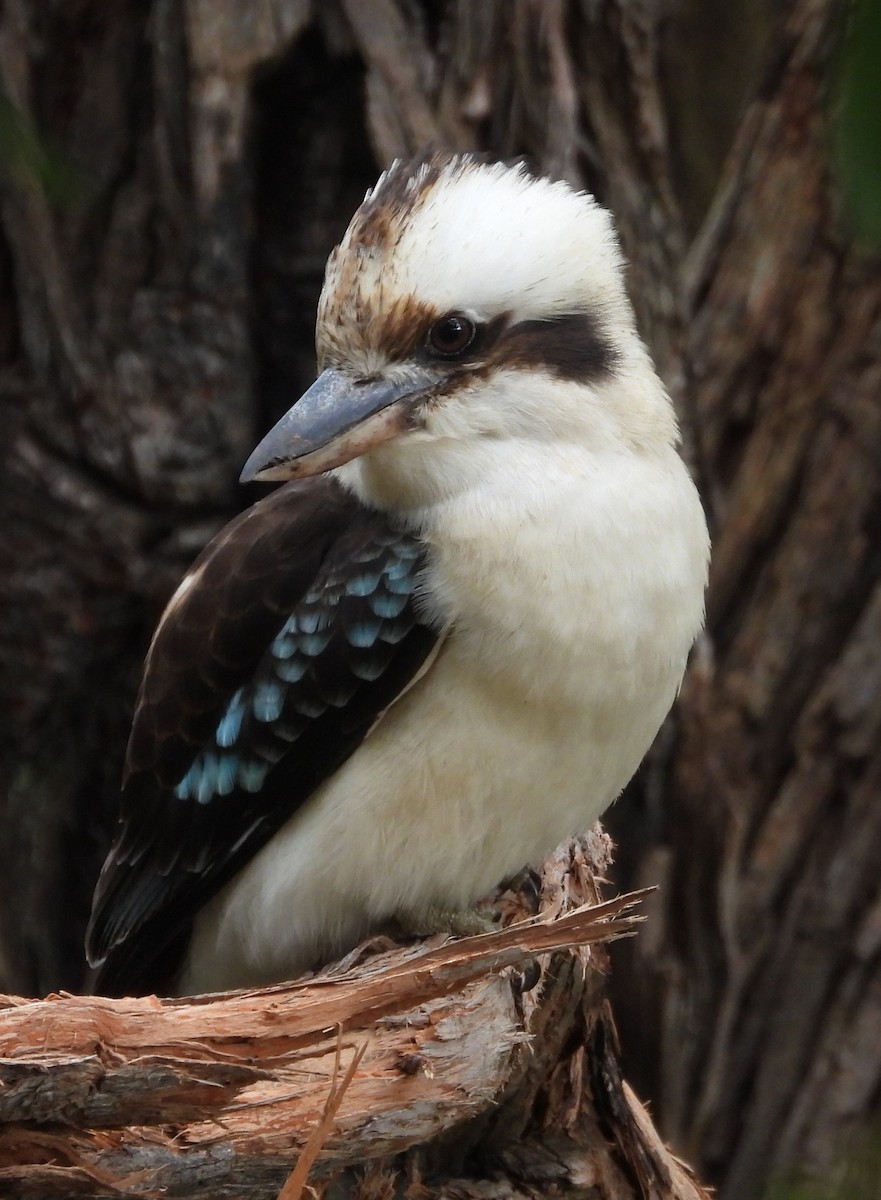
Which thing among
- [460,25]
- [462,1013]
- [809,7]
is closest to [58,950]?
[462,1013]

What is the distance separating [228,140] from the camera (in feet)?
9.23

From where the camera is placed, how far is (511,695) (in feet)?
6.37

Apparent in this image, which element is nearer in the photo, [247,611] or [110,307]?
[247,611]

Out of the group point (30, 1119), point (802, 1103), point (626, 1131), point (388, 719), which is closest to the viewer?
point (30, 1119)

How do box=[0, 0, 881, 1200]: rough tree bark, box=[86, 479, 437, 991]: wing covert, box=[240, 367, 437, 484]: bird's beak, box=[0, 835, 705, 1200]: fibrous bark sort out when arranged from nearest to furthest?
1. box=[0, 835, 705, 1200]: fibrous bark
2. box=[240, 367, 437, 484]: bird's beak
3. box=[86, 479, 437, 991]: wing covert
4. box=[0, 0, 881, 1200]: rough tree bark

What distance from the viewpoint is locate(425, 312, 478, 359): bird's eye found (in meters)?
1.94

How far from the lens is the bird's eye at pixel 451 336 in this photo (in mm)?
1938

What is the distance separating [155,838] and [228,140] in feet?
4.28

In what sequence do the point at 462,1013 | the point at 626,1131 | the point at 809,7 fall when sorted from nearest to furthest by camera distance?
1. the point at 462,1013
2. the point at 626,1131
3. the point at 809,7

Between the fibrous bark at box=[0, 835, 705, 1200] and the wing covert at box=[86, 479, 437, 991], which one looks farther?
the wing covert at box=[86, 479, 437, 991]

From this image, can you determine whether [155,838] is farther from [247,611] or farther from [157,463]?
[157,463]

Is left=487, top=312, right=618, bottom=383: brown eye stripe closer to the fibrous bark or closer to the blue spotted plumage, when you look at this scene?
the blue spotted plumage

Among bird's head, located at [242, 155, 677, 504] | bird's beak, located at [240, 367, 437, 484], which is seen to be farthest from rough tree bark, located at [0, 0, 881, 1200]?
bird's beak, located at [240, 367, 437, 484]

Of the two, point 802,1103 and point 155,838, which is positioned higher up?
point 155,838
